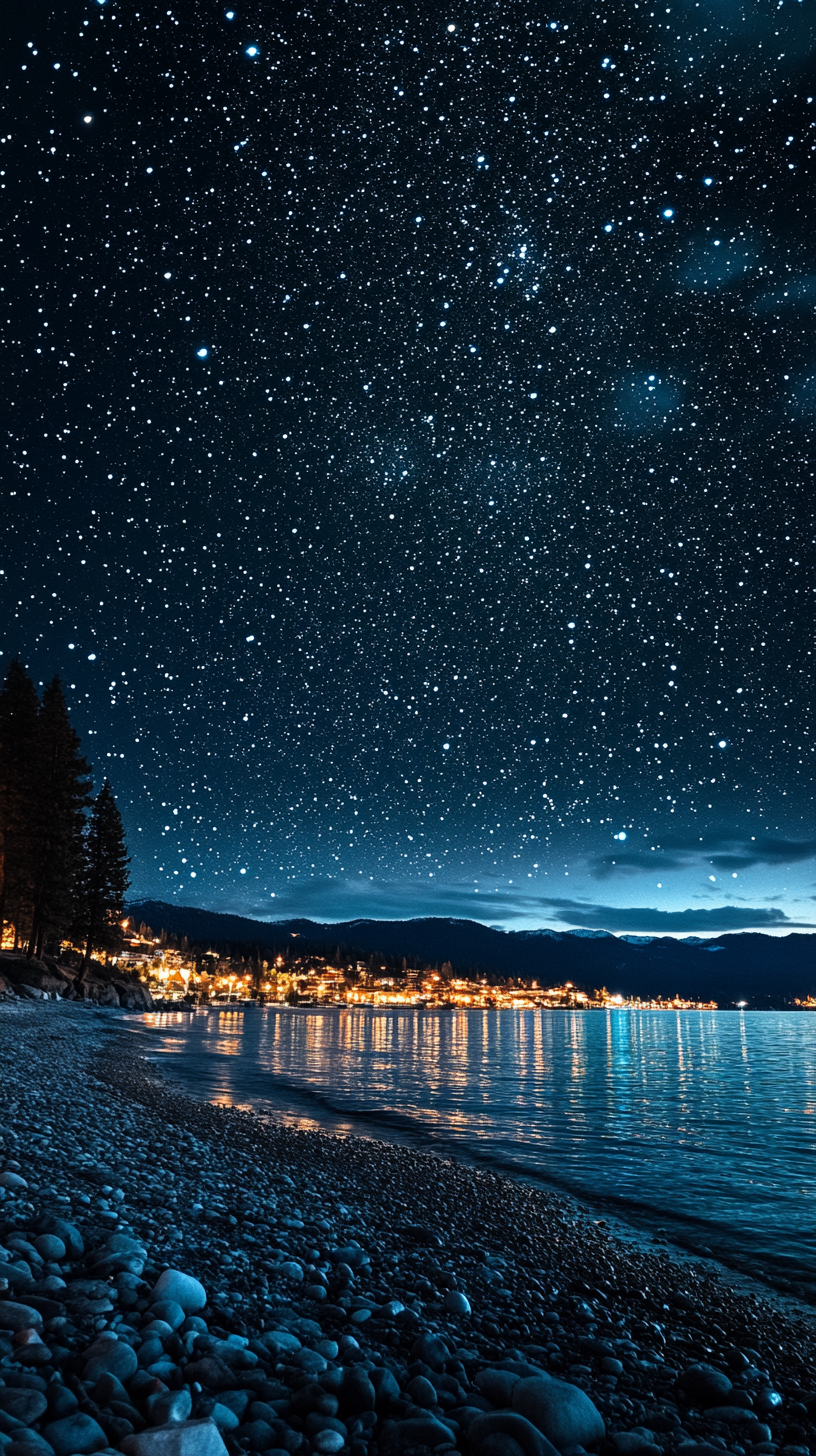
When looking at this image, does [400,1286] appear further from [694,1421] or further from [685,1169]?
[685,1169]

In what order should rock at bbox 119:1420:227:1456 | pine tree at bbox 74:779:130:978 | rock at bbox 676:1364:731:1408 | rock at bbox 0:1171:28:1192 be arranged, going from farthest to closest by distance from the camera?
1. pine tree at bbox 74:779:130:978
2. rock at bbox 0:1171:28:1192
3. rock at bbox 676:1364:731:1408
4. rock at bbox 119:1420:227:1456

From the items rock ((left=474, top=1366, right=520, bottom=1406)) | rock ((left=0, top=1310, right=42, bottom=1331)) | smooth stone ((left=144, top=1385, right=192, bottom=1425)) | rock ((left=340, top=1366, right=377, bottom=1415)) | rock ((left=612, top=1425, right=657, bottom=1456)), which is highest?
rock ((left=0, top=1310, right=42, bottom=1331))

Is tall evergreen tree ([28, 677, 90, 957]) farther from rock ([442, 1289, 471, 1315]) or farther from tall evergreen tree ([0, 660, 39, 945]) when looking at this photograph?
rock ([442, 1289, 471, 1315])

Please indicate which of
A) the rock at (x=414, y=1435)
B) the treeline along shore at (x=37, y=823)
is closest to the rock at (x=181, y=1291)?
the rock at (x=414, y=1435)

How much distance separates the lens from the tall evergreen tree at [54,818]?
46312 millimetres

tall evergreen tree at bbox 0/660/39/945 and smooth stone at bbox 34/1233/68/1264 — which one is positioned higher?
tall evergreen tree at bbox 0/660/39/945

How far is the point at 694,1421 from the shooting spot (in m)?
5.00

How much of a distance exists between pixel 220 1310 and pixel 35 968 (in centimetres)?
4816

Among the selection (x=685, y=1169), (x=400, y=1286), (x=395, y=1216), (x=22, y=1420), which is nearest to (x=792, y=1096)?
(x=685, y=1169)

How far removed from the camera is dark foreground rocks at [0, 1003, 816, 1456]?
12.4 ft

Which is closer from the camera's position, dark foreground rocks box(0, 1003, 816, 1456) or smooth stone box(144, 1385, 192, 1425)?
smooth stone box(144, 1385, 192, 1425)

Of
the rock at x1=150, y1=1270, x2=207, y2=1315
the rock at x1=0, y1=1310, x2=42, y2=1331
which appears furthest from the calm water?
the rock at x1=0, y1=1310, x2=42, y2=1331

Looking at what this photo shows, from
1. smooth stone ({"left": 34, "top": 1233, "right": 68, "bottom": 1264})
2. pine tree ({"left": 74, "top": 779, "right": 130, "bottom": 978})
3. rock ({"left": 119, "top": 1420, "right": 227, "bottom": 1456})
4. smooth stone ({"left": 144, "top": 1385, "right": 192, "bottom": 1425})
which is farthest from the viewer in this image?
pine tree ({"left": 74, "top": 779, "right": 130, "bottom": 978})

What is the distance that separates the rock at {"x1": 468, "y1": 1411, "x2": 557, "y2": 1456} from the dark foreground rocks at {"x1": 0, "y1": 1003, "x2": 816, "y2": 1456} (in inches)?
0.4
